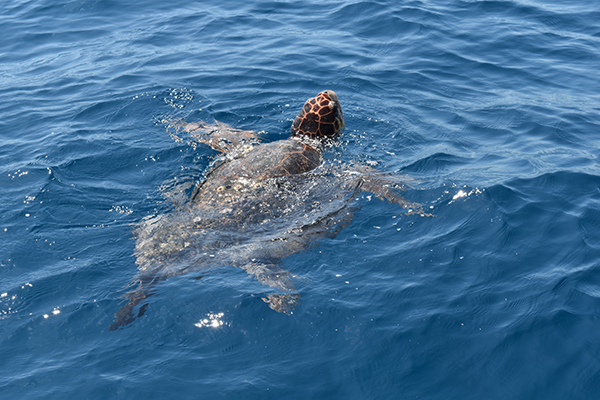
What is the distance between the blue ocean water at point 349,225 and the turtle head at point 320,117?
450mm

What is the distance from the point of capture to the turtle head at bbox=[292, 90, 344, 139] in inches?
376

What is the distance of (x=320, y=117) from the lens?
9.55 metres

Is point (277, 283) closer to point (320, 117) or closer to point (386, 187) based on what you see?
point (386, 187)

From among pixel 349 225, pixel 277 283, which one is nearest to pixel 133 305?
pixel 277 283

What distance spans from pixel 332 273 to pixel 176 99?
6714mm

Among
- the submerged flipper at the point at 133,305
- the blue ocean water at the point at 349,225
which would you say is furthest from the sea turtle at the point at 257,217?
the blue ocean water at the point at 349,225

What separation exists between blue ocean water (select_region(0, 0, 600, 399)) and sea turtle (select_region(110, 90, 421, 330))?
0.20 meters

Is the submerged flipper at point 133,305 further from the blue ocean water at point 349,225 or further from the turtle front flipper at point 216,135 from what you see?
the turtle front flipper at point 216,135

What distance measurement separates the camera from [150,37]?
48.7 feet

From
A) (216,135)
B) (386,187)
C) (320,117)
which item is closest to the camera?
(386,187)

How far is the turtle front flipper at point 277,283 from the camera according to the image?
5.84 m

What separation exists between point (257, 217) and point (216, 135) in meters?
3.22

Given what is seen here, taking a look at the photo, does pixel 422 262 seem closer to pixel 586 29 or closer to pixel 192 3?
pixel 586 29

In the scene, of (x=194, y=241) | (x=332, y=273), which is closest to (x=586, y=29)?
(x=332, y=273)
